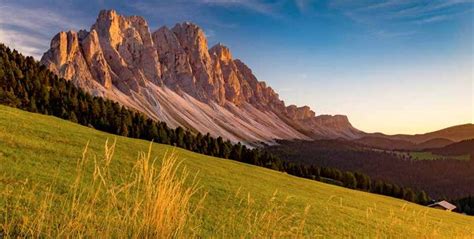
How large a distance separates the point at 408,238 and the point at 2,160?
22193 millimetres

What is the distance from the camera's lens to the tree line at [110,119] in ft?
338

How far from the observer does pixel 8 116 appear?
1471 inches

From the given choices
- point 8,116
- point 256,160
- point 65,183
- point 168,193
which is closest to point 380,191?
point 256,160

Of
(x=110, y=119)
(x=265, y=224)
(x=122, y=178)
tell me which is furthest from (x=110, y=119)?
(x=265, y=224)

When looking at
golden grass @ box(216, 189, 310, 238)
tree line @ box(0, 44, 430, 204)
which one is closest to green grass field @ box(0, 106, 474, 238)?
golden grass @ box(216, 189, 310, 238)

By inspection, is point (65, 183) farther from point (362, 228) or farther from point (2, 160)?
point (362, 228)

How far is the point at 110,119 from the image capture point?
111938 mm

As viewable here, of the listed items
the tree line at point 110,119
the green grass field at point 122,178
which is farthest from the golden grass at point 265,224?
the tree line at point 110,119

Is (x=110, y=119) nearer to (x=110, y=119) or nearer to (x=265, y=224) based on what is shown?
A: (x=110, y=119)

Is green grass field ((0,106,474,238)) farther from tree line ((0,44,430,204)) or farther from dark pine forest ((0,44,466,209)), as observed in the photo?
dark pine forest ((0,44,466,209))

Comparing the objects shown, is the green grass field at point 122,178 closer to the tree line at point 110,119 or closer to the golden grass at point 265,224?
the golden grass at point 265,224

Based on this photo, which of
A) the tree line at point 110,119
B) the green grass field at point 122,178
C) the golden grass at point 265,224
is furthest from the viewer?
the tree line at point 110,119

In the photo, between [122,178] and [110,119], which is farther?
[110,119]

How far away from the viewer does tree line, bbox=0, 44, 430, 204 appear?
103m
